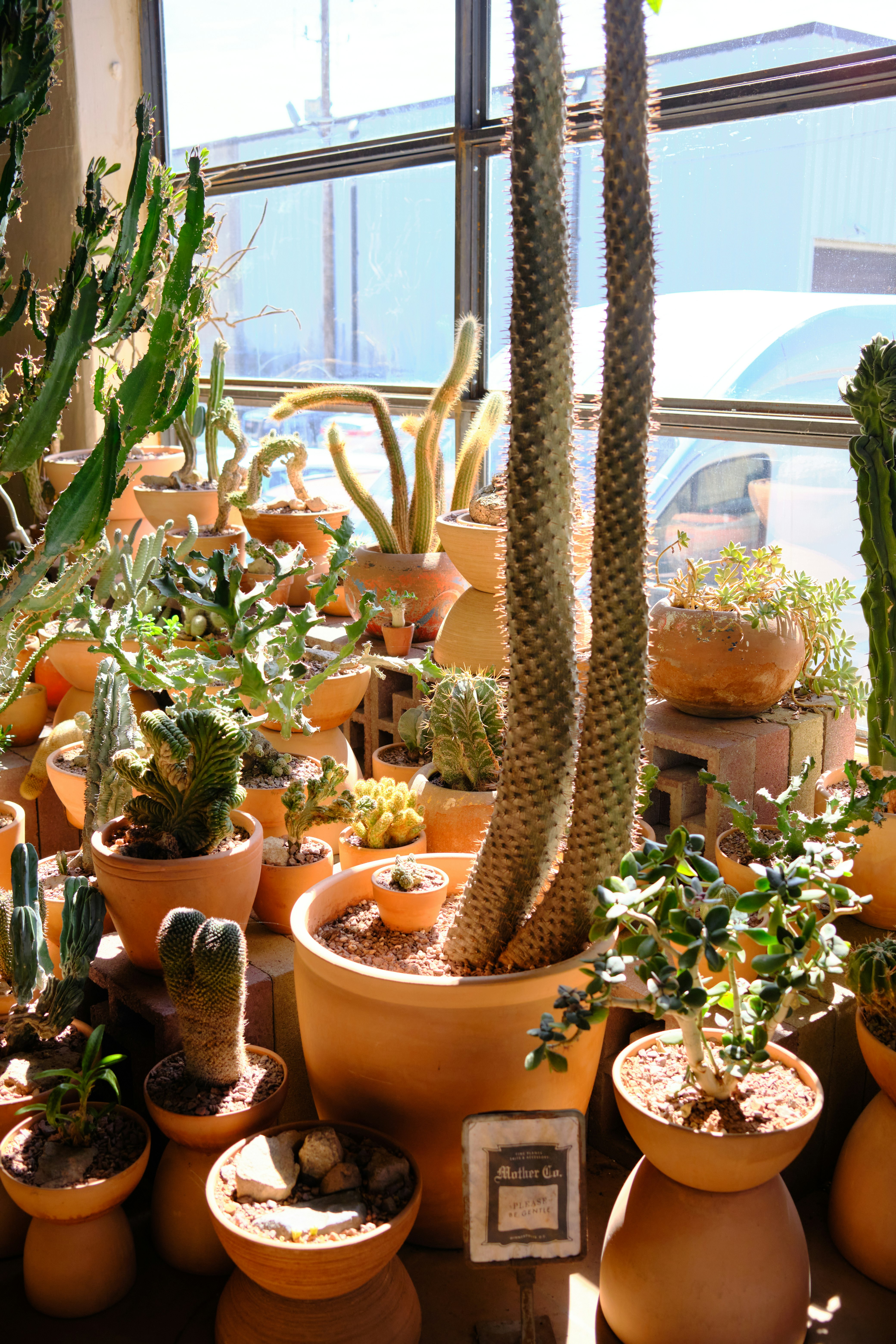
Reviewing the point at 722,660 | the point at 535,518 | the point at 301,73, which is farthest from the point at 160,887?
the point at 301,73

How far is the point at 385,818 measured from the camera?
1.89 meters

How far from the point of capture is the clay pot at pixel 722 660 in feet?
6.70

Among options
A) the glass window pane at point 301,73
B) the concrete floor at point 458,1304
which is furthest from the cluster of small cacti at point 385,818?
the glass window pane at point 301,73

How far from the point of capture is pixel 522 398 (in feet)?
4.26

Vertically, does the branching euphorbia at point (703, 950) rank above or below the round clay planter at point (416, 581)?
below

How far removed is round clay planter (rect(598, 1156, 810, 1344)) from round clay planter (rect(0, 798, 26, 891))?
1272mm

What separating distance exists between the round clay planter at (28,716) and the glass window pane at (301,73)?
2.10 metres

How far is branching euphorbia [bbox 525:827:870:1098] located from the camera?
1144mm

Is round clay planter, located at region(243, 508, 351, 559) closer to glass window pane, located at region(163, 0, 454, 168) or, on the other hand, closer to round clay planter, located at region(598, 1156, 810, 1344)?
glass window pane, located at region(163, 0, 454, 168)

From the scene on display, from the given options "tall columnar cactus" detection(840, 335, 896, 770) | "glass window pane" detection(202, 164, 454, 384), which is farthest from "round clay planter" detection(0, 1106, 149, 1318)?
"glass window pane" detection(202, 164, 454, 384)

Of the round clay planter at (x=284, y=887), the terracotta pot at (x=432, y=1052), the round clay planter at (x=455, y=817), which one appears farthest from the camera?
the round clay planter at (x=455, y=817)

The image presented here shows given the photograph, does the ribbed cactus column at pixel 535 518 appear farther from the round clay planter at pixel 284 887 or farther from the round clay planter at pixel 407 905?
the round clay planter at pixel 284 887

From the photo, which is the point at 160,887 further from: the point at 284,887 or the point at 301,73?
the point at 301,73

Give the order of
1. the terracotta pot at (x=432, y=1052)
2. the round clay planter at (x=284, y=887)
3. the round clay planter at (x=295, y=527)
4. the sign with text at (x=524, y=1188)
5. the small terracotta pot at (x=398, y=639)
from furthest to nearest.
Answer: the round clay planter at (x=295, y=527) → the small terracotta pot at (x=398, y=639) → the round clay planter at (x=284, y=887) → the terracotta pot at (x=432, y=1052) → the sign with text at (x=524, y=1188)
